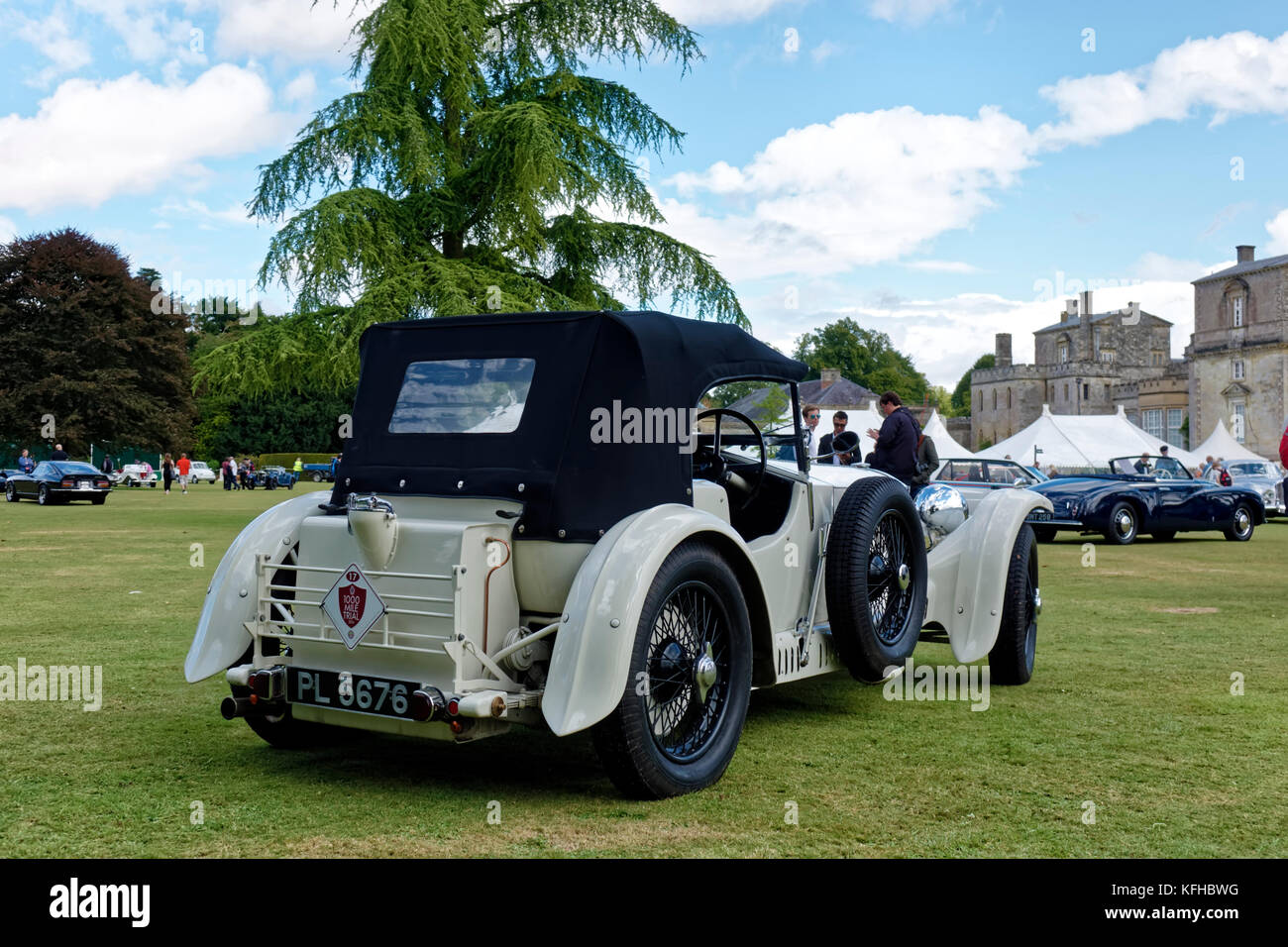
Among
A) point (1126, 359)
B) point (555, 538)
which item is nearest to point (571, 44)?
point (555, 538)

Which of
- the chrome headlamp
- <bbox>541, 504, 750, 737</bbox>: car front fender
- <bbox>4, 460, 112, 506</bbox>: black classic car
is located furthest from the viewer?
<bbox>4, 460, 112, 506</bbox>: black classic car

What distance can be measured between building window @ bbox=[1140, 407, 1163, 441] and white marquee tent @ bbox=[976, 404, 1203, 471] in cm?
5202

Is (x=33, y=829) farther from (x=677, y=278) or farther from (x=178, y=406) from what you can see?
(x=178, y=406)

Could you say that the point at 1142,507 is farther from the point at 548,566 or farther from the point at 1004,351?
the point at 1004,351

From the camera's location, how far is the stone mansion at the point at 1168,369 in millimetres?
75688

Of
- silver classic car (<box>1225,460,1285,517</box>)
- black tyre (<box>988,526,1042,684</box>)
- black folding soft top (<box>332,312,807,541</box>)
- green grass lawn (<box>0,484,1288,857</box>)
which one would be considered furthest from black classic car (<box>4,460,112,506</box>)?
black tyre (<box>988,526,1042,684</box>)

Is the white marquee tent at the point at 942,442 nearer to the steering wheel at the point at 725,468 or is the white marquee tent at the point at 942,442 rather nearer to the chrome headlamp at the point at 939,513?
the chrome headlamp at the point at 939,513

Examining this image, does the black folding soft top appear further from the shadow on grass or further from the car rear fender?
the car rear fender

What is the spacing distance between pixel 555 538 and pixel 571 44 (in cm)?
2349

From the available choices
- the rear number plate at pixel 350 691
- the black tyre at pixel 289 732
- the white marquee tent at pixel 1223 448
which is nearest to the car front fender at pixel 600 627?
the rear number plate at pixel 350 691

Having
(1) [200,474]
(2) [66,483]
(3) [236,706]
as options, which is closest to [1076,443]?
(2) [66,483]

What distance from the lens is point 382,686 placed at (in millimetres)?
4781

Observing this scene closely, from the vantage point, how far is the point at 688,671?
5020mm

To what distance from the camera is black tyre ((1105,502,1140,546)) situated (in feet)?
67.8
